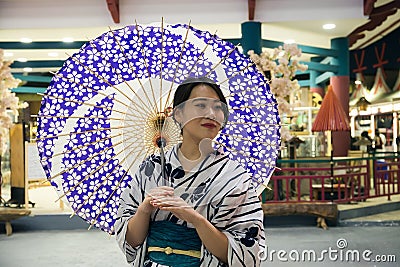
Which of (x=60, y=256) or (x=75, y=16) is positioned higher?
(x=75, y=16)

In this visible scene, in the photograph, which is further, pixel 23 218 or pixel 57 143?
pixel 23 218

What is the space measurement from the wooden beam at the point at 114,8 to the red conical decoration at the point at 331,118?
308cm

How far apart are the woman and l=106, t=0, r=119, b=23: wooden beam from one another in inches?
210

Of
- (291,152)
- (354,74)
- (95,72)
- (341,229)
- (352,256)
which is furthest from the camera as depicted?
(354,74)

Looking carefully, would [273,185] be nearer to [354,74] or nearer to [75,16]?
[75,16]

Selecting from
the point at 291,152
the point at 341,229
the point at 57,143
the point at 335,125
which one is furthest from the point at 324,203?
the point at 57,143

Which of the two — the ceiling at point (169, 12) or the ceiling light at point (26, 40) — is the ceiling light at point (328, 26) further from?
the ceiling light at point (26, 40)

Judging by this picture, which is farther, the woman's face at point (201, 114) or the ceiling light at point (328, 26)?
the ceiling light at point (328, 26)

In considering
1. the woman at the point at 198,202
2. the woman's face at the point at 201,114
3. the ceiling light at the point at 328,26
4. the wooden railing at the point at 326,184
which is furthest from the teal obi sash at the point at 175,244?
the ceiling light at the point at 328,26

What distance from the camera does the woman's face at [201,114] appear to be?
1.48 m

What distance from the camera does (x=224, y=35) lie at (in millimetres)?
8148

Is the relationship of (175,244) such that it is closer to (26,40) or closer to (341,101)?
(26,40)

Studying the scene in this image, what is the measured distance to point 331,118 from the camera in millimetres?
6871

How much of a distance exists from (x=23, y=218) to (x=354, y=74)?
9.25m
